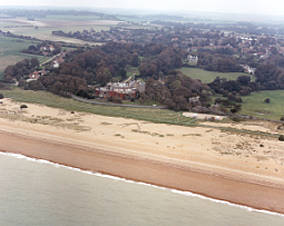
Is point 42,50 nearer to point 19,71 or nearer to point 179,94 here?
point 19,71

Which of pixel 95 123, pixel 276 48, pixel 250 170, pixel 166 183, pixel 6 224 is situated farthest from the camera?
pixel 276 48

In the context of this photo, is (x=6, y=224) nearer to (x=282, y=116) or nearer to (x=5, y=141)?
(x=5, y=141)

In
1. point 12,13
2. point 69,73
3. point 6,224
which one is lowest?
point 6,224

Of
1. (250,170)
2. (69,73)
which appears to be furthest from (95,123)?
(69,73)

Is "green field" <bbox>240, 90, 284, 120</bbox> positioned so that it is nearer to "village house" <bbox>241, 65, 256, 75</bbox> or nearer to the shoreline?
"village house" <bbox>241, 65, 256, 75</bbox>

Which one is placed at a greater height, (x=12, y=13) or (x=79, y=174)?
(x=12, y=13)

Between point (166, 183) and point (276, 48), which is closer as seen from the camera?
point (166, 183)

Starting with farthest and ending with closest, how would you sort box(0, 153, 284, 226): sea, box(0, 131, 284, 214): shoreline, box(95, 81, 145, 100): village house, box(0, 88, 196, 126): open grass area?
box(95, 81, 145, 100): village house
box(0, 88, 196, 126): open grass area
box(0, 131, 284, 214): shoreline
box(0, 153, 284, 226): sea

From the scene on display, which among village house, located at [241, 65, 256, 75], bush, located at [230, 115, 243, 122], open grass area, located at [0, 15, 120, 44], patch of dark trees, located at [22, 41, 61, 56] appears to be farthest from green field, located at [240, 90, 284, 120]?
open grass area, located at [0, 15, 120, 44]
